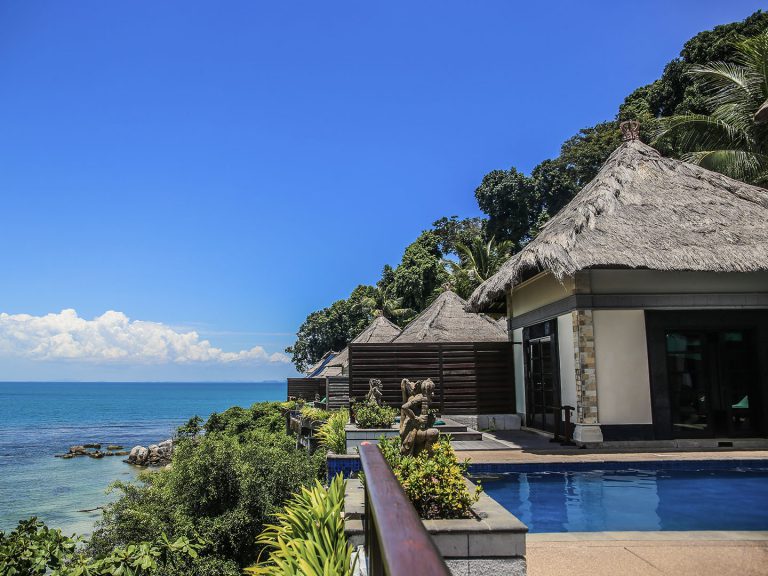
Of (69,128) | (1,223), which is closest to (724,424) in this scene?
(69,128)

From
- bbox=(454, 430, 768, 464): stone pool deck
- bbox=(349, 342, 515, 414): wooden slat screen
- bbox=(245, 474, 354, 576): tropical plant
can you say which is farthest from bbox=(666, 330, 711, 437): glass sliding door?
bbox=(245, 474, 354, 576): tropical plant

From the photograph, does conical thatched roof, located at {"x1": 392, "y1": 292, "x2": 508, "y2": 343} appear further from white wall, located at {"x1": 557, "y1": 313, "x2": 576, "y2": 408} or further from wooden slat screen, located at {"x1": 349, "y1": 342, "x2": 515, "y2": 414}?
white wall, located at {"x1": 557, "y1": 313, "x2": 576, "y2": 408}

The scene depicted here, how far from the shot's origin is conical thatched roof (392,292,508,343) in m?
15.2

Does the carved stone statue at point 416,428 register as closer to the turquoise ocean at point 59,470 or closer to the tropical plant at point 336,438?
the tropical plant at point 336,438

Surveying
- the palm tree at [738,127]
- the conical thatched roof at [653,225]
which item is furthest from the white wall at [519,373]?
the palm tree at [738,127]

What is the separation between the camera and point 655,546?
4348 mm

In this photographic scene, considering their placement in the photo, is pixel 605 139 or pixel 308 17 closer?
pixel 308 17

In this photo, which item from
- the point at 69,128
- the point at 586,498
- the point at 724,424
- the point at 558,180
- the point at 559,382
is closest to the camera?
the point at 586,498

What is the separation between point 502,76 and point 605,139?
1502cm

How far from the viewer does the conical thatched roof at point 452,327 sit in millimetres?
15195

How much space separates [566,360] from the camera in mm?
10188

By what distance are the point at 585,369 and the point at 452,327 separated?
6.20m

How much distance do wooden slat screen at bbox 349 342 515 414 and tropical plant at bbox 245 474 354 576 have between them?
8207 millimetres

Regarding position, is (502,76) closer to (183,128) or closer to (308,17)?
(308,17)
